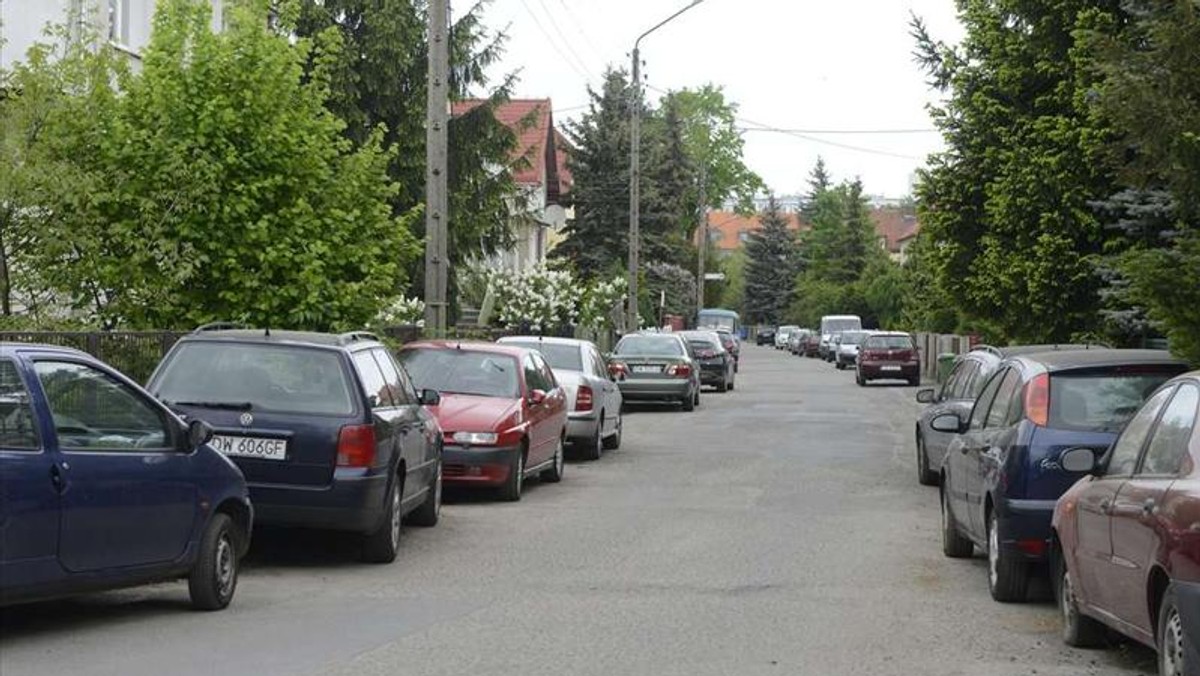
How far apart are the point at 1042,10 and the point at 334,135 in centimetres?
919

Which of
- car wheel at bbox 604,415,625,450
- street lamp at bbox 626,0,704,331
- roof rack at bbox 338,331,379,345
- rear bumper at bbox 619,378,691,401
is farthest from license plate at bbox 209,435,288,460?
street lamp at bbox 626,0,704,331

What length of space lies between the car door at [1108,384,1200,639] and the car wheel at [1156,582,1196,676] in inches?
8.3

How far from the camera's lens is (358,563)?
41.5ft

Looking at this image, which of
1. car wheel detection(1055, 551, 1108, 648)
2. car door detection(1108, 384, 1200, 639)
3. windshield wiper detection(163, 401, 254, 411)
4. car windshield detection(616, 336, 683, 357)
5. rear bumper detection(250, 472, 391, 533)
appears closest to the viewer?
car door detection(1108, 384, 1200, 639)

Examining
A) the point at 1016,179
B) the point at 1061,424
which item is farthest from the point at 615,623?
the point at 1016,179

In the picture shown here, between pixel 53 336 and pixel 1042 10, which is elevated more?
pixel 1042 10

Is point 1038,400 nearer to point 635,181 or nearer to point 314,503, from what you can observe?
point 314,503

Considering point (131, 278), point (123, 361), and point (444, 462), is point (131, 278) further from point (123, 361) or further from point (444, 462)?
point (444, 462)

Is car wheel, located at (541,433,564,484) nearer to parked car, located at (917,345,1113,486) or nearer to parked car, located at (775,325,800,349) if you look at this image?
parked car, located at (917,345,1113,486)

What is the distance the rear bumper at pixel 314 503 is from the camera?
11.9m

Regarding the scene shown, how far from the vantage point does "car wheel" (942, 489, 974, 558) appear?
1320 cm

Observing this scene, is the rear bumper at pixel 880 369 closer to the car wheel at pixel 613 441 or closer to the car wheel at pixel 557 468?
the car wheel at pixel 613 441

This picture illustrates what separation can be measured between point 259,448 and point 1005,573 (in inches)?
192

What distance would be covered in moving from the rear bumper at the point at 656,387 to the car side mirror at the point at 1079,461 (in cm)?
2567
